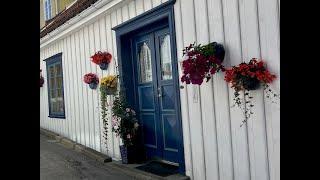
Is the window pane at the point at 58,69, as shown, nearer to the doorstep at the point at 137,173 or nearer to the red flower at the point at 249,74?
the doorstep at the point at 137,173

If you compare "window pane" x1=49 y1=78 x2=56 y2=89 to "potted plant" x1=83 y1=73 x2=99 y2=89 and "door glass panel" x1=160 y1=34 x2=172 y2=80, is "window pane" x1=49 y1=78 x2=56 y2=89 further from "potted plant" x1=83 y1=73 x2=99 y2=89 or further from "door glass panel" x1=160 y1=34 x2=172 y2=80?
"door glass panel" x1=160 y1=34 x2=172 y2=80

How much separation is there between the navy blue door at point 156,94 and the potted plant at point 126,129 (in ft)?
0.77

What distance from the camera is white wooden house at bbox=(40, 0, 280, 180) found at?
3910 millimetres

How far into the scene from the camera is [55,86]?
10.9 meters

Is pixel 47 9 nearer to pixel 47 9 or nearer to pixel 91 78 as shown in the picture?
pixel 47 9

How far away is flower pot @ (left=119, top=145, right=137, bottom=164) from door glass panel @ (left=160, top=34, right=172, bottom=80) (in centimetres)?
150

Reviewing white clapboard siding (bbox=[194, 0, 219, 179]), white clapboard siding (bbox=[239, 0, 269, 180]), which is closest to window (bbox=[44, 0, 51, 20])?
white clapboard siding (bbox=[194, 0, 219, 179])

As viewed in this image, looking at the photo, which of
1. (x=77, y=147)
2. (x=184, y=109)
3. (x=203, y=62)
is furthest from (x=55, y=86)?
(x=203, y=62)

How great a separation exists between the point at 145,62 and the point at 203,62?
8.12 feet

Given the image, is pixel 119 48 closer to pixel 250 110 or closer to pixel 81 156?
pixel 81 156

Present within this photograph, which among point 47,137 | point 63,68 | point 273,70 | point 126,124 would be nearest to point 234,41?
point 273,70
